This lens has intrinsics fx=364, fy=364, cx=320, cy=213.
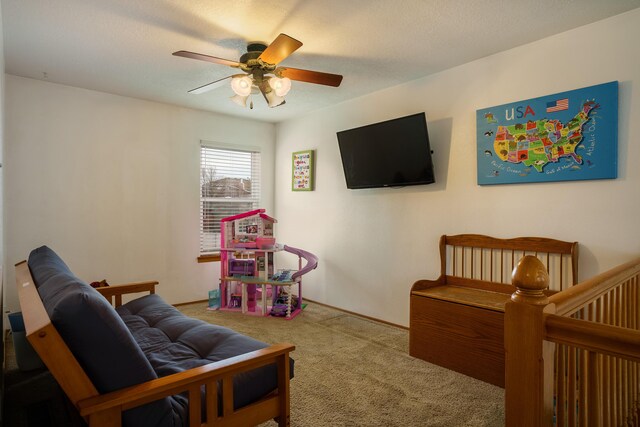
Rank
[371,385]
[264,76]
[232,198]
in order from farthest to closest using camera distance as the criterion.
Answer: [232,198], [264,76], [371,385]

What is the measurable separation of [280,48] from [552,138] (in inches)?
77.4

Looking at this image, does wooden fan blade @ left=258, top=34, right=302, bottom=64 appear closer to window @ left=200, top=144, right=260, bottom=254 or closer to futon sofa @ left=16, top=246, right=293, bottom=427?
futon sofa @ left=16, top=246, right=293, bottom=427

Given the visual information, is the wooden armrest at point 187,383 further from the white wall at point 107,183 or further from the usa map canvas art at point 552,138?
the white wall at point 107,183

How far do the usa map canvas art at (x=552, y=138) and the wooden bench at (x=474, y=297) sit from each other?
1.64 ft

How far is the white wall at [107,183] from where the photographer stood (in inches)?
135

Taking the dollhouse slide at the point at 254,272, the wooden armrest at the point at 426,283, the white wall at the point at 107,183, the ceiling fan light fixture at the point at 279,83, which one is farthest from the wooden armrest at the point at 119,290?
the wooden armrest at the point at 426,283

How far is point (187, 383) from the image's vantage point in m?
1.30

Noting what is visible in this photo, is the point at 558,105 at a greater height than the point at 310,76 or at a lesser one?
lesser

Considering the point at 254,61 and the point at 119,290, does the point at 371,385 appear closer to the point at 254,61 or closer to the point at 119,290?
the point at 119,290

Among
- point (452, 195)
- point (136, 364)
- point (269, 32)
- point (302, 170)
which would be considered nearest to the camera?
point (136, 364)

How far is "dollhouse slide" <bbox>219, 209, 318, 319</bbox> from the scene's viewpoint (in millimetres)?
3957

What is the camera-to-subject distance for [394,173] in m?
3.46

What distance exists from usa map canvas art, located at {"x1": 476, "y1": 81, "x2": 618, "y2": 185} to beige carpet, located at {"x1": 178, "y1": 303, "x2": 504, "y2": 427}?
60.9 inches

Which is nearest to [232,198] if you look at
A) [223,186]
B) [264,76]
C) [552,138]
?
[223,186]
